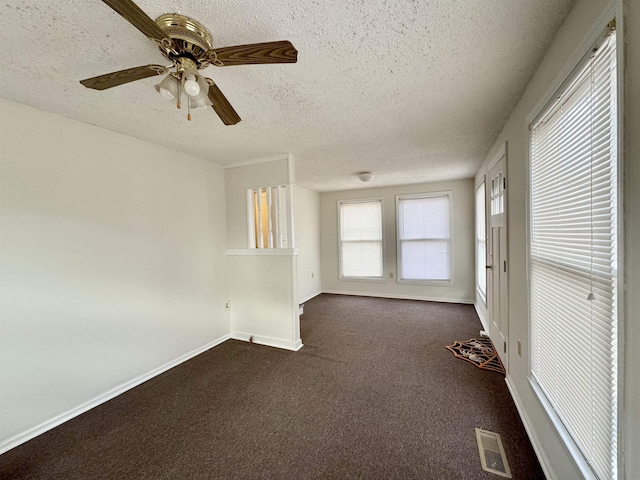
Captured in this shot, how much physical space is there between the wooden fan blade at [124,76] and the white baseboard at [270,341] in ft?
8.90

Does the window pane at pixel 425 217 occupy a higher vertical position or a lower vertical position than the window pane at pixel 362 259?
higher

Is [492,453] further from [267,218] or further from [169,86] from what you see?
[267,218]

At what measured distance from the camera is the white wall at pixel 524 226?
72 centimetres

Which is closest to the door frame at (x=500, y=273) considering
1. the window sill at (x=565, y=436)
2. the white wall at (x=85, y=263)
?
the window sill at (x=565, y=436)

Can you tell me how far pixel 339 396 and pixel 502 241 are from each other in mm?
1990

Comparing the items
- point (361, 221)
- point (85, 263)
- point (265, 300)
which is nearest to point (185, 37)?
point (85, 263)

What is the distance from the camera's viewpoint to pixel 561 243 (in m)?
1.22

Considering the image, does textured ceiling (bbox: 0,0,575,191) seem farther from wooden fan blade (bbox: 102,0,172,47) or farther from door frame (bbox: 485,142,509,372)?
door frame (bbox: 485,142,509,372)

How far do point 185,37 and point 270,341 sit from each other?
9.59ft

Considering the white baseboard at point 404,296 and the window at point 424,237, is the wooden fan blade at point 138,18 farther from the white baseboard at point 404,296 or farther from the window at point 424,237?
the white baseboard at point 404,296

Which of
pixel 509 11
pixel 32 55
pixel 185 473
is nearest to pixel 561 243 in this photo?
pixel 509 11

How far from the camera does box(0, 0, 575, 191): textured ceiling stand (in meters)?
1.04

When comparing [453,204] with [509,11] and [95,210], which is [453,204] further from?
[95,210]

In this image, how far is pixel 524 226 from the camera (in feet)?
5.57
